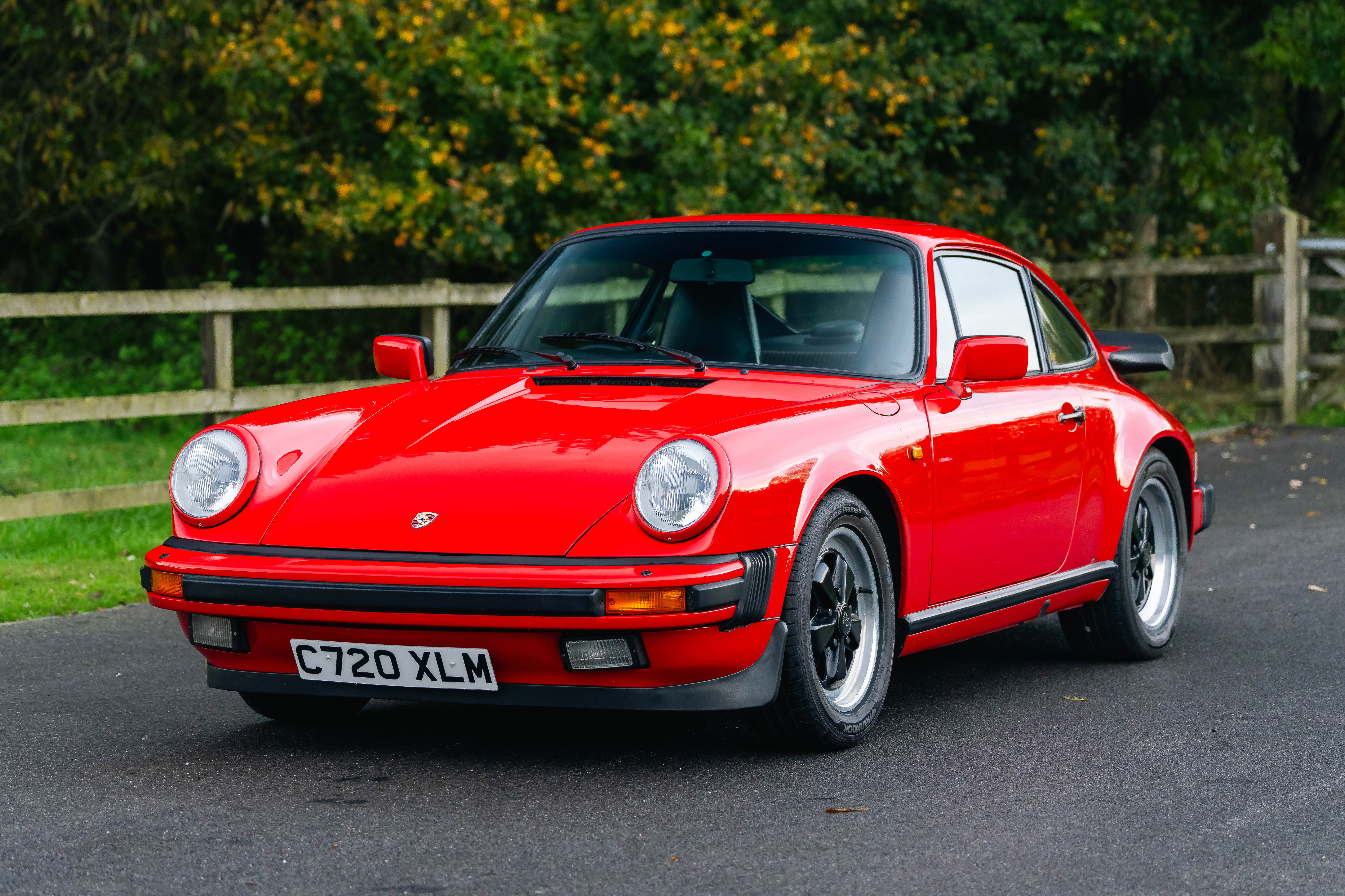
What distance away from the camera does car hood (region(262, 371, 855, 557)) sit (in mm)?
4273

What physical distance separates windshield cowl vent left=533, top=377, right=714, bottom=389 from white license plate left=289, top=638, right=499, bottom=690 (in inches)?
42.3

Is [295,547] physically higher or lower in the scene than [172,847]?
higher

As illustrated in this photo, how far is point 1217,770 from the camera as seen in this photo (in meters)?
4.55

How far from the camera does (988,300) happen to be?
5836 millimetres

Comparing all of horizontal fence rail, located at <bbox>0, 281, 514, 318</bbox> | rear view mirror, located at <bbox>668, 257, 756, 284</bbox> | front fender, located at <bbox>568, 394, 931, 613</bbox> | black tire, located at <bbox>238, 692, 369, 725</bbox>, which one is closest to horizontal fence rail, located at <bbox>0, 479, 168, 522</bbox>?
horizontal fence rail, located at <bbox>0, 281, 514, 318</bbox>

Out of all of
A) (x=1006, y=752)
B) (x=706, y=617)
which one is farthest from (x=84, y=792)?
(x=1006, y=752)

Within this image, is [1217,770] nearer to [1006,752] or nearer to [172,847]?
[1006,752]

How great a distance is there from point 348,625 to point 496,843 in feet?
2.47

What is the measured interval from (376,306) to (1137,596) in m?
6.83

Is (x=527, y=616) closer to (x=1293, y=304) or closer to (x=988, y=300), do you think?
(x=988, y=300)

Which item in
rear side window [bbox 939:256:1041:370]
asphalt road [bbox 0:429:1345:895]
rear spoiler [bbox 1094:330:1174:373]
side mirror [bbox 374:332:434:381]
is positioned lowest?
asphalt road [bbox 0:429:1345:895]

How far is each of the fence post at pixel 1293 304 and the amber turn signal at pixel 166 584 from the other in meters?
12.2

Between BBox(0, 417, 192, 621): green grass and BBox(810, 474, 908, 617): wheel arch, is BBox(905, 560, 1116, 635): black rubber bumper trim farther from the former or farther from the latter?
BBox(0, 417, 192, 621): green grass

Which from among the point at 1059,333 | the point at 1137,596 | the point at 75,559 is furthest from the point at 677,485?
the point at 75,559
